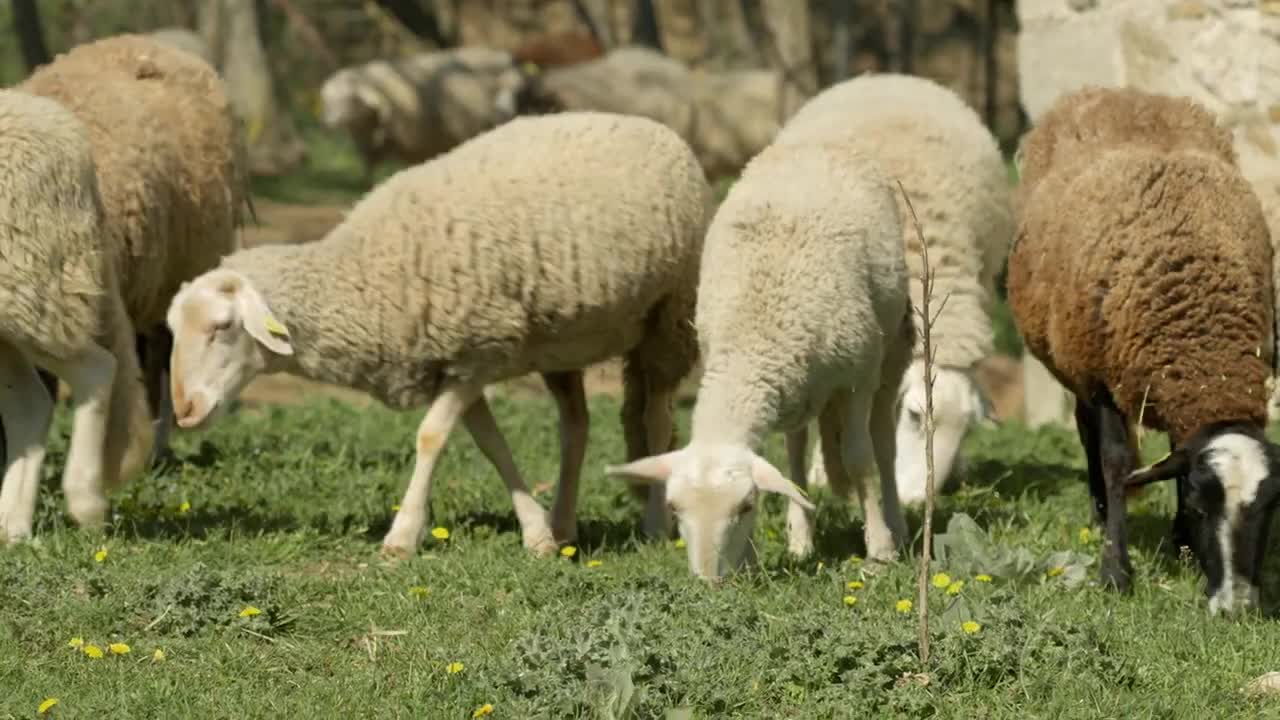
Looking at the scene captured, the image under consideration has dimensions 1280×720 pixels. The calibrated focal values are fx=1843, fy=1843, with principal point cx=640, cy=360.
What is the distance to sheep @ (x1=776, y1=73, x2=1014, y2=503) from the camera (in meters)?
7.82

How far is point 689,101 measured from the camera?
1750 cm

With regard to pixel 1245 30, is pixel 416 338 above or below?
below

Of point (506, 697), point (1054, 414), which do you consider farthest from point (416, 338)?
point (1054, 414)

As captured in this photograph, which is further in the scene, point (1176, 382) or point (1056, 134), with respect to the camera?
point (1056, 134)

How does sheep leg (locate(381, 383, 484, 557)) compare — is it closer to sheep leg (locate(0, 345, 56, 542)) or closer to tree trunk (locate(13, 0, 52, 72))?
sheep leg (locate(0, 345, 56, 542))

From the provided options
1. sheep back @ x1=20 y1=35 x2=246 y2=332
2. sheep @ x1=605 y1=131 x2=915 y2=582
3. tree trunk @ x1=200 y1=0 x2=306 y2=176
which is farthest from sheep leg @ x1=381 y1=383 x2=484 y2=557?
tree trunk @ x1=200 y1=0 x2=306 y2=176

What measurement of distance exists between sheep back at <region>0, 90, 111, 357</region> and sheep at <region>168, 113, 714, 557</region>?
334 millimetres

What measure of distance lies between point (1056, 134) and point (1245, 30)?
1.62 metres

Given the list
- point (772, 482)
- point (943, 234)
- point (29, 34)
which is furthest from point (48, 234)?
point (29, 34)

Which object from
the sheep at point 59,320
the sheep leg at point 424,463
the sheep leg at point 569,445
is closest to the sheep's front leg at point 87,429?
the sheep at point 59,320

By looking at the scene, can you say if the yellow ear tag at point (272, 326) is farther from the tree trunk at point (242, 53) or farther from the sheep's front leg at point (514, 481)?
the tree trunk at point (242, 53)

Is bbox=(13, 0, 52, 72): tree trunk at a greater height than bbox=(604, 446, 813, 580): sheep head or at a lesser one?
greater

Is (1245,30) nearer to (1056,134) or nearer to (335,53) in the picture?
(1056,134)

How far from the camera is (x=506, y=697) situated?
4.70 metres
